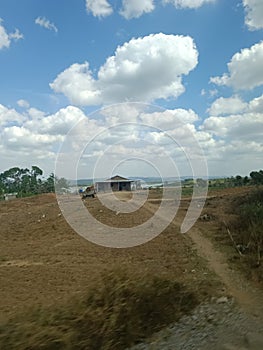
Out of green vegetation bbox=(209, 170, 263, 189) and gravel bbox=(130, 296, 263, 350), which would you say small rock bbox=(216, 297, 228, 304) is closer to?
gravel bbox=(130, 296, 263, 350)

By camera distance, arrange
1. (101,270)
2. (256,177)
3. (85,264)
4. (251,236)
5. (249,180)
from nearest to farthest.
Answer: (101,270)
(85,264)
(251,236)
(256,177)
(249,180)

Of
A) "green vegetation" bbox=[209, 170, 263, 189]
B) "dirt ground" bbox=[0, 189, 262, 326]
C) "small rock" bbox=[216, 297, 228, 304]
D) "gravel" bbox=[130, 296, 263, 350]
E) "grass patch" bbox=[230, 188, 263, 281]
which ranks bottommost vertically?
"gravel" bbox=[130, 296, 263, 350]

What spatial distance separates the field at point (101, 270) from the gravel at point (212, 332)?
0.56ft

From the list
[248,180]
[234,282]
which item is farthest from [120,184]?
[234,282]

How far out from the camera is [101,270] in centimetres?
767

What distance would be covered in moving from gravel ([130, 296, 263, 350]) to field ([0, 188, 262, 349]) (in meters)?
0.17

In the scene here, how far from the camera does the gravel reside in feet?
13.3

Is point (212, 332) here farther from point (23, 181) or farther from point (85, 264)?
point (23, 181)

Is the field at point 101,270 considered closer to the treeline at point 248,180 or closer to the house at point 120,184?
the treeline at point 248,180

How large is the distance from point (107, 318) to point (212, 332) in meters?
1.29

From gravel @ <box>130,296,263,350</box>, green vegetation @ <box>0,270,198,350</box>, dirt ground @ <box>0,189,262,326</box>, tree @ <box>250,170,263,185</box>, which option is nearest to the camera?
green vegetation @ <box>0,270,198,350</box>

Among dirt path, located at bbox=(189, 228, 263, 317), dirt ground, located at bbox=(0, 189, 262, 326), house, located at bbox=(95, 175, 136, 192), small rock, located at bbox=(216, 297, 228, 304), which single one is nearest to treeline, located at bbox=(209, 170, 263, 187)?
house, located at bbox=(95, 175, 136, 192)

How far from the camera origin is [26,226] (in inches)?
666

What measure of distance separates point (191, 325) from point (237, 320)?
651mm
